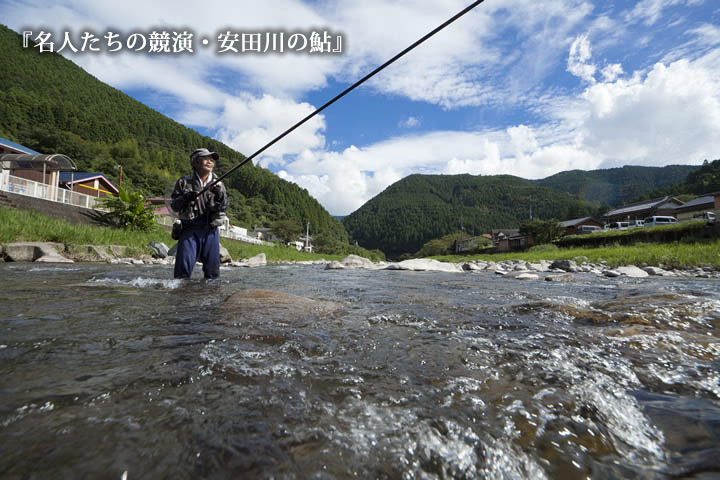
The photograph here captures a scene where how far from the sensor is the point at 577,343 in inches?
84.7

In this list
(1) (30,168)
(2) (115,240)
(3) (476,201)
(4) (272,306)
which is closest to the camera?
(4) (272,306)

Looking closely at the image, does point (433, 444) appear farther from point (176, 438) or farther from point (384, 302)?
point (384, 302)

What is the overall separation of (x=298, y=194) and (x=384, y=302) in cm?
10527

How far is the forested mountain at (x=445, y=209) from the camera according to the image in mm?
113938

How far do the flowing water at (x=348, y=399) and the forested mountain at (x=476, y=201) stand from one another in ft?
369

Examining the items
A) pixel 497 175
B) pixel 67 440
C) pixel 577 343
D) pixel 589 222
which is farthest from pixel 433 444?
pixel 497 175

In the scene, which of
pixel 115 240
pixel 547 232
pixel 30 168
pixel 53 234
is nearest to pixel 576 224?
pixel 547 232

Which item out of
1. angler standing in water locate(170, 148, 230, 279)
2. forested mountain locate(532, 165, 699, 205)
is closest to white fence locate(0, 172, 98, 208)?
angler standing in water locate(170, 148, 230, 279)

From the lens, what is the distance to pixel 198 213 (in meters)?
4.80

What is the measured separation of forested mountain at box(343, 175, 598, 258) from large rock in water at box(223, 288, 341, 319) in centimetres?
10750

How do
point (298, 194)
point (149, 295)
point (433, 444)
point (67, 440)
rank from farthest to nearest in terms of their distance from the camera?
point (298, 194) < point (149, 295) < point (433, 444) < point (67, 440)

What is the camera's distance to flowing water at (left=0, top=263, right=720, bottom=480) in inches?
37.1

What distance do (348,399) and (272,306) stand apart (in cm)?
198

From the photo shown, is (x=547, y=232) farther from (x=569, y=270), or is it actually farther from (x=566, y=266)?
(x=569, y=270)
